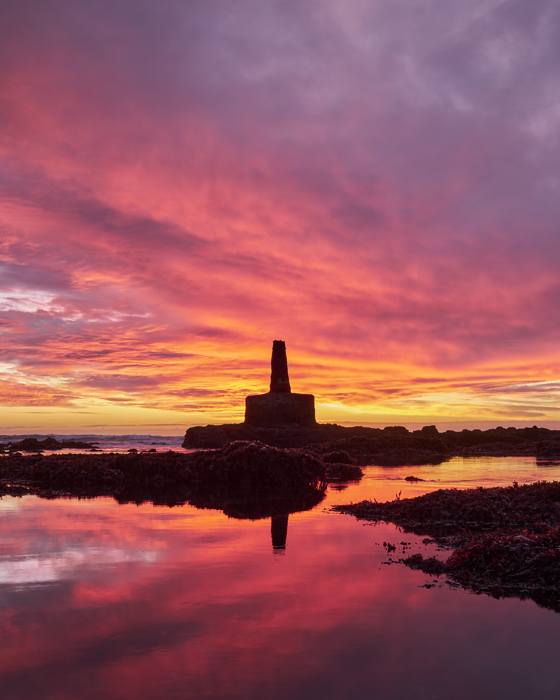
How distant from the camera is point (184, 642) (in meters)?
5.75

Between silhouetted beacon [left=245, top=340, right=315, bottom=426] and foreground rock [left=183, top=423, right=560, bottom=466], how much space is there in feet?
6.82

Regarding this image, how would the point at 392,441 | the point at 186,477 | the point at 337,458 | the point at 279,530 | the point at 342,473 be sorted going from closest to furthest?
the point at 279,530 → the point at 186,477 → the point at 342,473 → the point at 337,458 → the point at 392,441

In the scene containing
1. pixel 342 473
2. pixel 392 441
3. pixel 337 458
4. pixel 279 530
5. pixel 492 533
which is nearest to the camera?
pixel 492 533

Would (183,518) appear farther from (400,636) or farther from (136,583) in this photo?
(400,636)

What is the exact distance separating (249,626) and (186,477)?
14795 millimetres

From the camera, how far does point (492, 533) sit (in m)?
11.1

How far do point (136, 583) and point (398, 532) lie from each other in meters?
6.33

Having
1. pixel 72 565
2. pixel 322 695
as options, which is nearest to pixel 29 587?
pixel 72 565

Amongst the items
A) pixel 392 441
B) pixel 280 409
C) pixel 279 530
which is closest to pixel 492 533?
pixel 279 530

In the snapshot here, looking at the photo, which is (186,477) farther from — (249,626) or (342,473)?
(249,626)

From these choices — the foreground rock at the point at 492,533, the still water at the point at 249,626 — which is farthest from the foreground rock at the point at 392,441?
the still water at the point at 249,626

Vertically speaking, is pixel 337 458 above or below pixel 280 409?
below

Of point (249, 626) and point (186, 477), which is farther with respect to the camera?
point (186, 477)

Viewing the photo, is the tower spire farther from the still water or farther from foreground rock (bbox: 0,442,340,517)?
the still water
